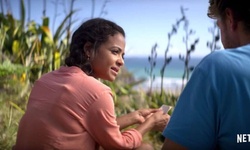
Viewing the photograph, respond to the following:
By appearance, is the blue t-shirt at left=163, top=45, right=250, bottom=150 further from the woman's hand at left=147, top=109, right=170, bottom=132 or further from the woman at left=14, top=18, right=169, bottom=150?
the woman's hand at left=147, top=109, right=170, bottom=132

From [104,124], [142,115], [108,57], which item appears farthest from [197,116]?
[142,115]

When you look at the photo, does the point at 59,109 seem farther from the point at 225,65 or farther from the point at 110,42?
the point at 225,65

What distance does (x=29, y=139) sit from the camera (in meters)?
2.18

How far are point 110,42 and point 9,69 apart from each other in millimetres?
2667

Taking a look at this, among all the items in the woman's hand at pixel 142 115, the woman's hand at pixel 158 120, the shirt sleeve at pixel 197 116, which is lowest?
the woman's hand at pixel 142 115

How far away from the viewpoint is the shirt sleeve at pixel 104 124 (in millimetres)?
2062

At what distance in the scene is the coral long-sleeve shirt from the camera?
2.07m

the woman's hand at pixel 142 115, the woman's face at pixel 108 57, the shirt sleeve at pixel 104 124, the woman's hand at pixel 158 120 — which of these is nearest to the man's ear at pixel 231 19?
the shirt sleeve at pixel 104 124

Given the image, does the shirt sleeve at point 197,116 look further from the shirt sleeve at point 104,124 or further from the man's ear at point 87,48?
the man's ear at point 87,48

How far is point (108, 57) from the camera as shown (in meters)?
2.26

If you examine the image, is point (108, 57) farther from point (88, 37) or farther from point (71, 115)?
point (71, 115)

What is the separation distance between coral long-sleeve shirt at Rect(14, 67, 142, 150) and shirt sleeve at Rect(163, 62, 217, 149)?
31.8 inches

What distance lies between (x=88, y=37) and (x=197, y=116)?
3.55 ft

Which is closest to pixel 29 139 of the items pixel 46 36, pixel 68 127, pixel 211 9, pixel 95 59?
pixel 68 127
